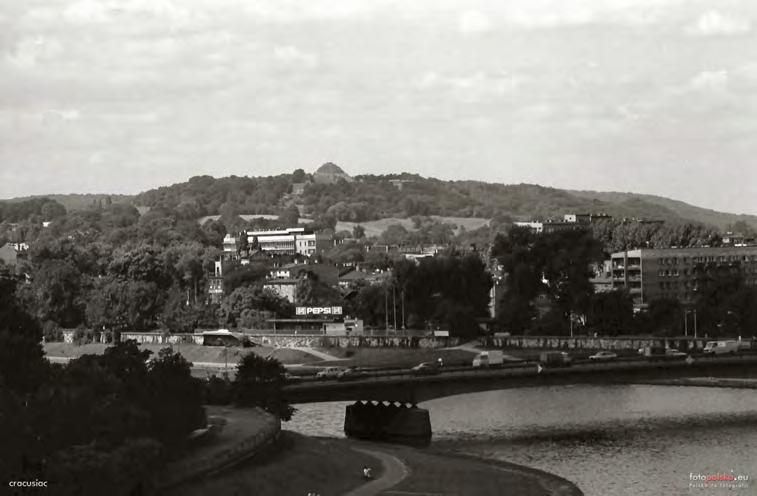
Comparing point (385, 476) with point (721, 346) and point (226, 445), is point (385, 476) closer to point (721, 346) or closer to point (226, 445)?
point (226, 445)

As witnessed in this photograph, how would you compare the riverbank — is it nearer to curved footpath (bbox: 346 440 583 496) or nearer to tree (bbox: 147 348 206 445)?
curved footpath (bbox: 346 440 583 496)

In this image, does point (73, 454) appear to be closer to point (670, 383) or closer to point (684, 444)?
point (684, 444)

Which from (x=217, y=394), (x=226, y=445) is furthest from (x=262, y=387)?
(x=226, y=445)

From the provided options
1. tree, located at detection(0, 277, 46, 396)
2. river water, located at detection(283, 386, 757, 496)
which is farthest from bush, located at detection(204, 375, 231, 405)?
tree, located at detection(0, 277, 46, 396)

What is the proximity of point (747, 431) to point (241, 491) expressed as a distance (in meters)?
48.9

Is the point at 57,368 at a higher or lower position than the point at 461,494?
higher

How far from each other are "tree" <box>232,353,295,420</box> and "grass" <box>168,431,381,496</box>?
10545 mm

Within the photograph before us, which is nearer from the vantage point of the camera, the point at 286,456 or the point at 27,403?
the point at 27,403

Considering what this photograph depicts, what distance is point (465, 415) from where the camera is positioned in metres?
136

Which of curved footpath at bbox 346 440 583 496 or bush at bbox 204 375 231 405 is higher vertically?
bush at bbox 204 375 231 405

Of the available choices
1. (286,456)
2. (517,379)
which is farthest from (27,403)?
(517,379)

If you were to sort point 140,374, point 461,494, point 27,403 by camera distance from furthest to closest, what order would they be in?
1. point 140,374
2. point 461,494
3. point 27,403

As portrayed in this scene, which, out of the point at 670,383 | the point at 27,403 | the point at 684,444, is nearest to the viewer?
the point at 27,403

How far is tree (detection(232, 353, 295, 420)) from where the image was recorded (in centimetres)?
11806
